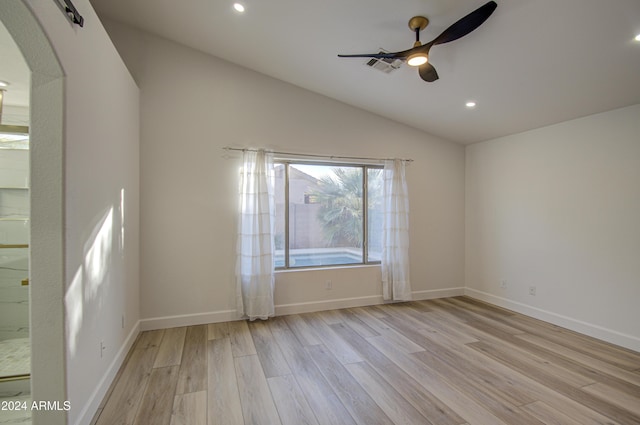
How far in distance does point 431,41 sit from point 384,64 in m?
0.83

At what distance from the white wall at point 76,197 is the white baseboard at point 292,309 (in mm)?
814

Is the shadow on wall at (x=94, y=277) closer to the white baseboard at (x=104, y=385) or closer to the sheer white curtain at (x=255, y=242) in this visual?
the white baseboard at (x=104, y=385)

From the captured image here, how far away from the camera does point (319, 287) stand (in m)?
3.96

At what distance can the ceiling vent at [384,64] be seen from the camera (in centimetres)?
285

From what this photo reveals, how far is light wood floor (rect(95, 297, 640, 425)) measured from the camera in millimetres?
1959

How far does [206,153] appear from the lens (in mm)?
3488

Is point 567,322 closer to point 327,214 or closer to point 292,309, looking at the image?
point 327,214


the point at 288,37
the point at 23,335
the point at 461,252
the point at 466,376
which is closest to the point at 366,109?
the point at 288,37

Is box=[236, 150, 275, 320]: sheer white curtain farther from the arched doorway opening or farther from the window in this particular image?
the arched doorway opening

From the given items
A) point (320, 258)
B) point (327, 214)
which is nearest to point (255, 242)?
point (320, 258)

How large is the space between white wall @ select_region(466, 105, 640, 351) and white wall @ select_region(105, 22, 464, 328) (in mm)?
1906

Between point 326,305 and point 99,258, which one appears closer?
point 99,258

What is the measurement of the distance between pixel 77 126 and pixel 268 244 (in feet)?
7.28

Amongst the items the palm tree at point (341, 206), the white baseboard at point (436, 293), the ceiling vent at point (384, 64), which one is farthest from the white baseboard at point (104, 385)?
the white baseboard at point (436, 293)
